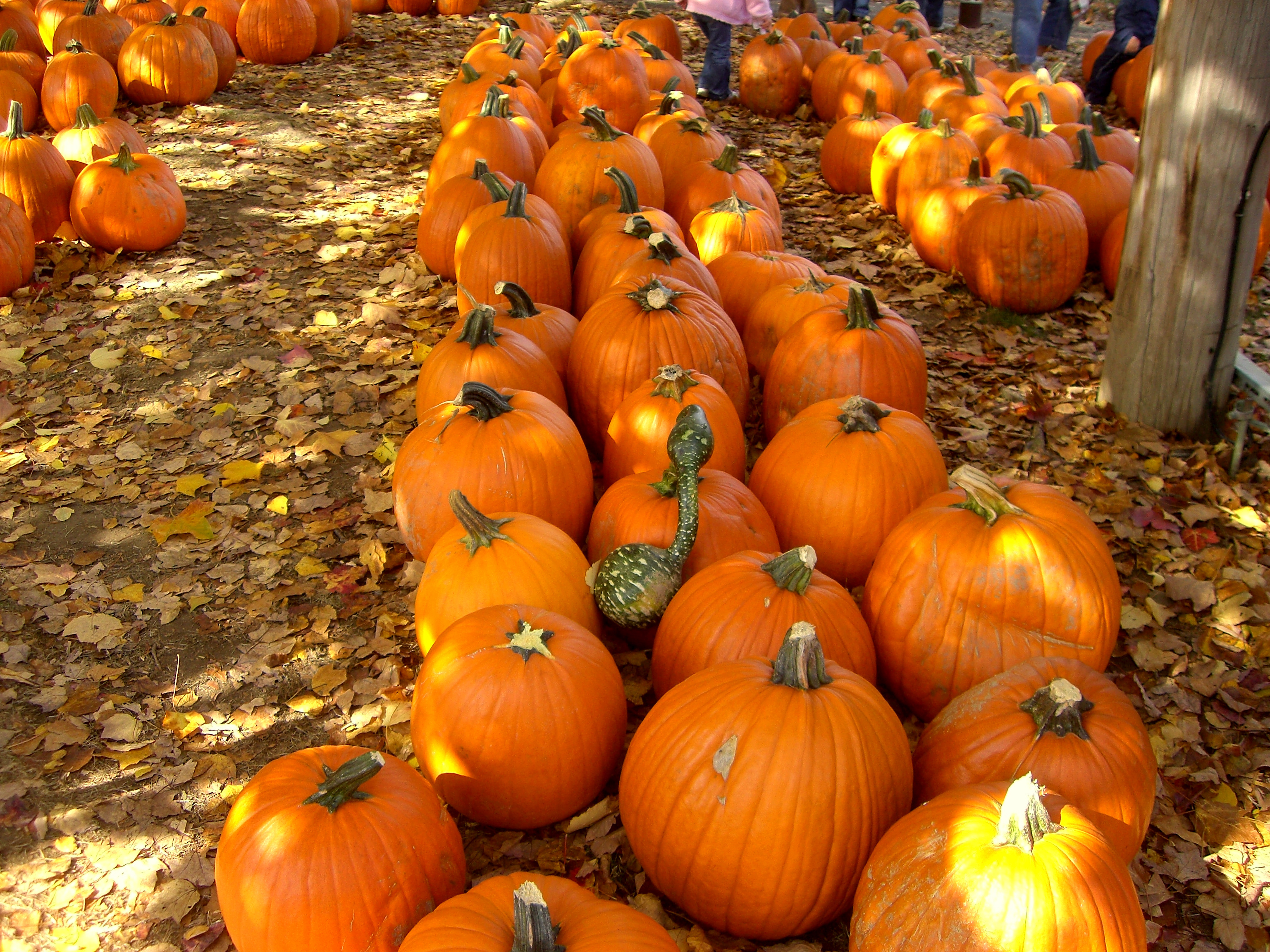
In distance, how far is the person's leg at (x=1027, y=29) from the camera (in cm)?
1019

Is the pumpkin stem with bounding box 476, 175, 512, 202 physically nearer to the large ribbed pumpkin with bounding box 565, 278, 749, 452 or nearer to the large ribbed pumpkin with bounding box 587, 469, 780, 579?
the large ribbed pumpkin with bounding box 565, 278, 749, 452

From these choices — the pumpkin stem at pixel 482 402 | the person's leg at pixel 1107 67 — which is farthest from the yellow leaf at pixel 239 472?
the person's leg at pixel 1107 67

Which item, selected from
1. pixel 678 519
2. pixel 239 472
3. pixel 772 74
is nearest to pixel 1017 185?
pixel 678 519

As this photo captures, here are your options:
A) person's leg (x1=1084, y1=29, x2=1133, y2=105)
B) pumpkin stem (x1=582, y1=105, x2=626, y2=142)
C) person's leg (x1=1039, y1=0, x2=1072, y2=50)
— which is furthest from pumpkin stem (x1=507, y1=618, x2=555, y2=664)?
person's leg (x1=1039, y1=0, x2=1072, y2=50)

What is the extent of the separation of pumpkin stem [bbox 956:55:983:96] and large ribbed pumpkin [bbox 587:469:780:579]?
217 inches

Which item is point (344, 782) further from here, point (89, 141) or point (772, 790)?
point (89, 141)

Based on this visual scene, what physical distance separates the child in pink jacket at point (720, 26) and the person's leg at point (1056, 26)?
3696 mm

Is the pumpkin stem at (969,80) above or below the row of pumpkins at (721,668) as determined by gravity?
above

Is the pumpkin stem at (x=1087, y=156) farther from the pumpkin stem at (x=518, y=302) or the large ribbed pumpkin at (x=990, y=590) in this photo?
the large ribbed pumpkin at (x=990, y=590)

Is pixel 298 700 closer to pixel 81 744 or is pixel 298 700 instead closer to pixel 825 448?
pixel 81 744

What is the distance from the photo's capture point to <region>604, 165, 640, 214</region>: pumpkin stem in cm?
499

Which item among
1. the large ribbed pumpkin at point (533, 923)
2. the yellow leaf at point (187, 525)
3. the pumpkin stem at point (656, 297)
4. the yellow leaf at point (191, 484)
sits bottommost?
the yellow leaf at point (187, 525)

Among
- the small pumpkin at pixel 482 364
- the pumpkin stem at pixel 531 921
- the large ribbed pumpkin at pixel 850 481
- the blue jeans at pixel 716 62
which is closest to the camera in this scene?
the pumpkin stem at pixel 531 921

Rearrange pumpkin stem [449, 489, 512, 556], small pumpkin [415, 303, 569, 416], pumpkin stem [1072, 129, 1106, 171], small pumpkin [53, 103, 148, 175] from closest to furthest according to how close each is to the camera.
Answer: pumpkin stem [449, 489, 512, 556], small pumpkin [415, 303, 569, 416], pumpkin stem [1072, 129, 1106, 171], small pumpkin [53, 103, 148, 175]
